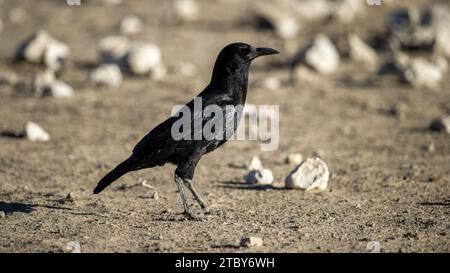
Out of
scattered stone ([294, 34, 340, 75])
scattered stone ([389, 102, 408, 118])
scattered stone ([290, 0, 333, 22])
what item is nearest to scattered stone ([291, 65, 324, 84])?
scattered stone ([294, 34, 340, 75])

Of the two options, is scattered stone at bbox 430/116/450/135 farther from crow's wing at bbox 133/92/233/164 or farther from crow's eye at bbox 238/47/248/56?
crow's wing at bbox 133/92/233/164

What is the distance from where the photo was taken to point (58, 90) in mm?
12883

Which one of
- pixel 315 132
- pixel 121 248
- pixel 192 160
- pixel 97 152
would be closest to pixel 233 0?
pixel 315 132

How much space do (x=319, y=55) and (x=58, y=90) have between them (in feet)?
14.9

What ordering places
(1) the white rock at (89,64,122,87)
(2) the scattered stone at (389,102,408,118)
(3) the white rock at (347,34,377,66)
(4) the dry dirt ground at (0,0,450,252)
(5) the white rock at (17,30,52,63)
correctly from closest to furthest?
1. (4) the dry dirt ground at (0,0,450,252)
2. (2) the scattered stone at (389,102,408,118)
3. (1) the white rock at (89,64,122,87)
4. (5) the white rock at (17,30,52,63)
5. (3) the white rock at (347,34,377,66)

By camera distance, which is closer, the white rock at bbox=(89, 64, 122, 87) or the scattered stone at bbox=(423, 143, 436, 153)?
the scattered stone at bbox=(423, 143, 436, 153)

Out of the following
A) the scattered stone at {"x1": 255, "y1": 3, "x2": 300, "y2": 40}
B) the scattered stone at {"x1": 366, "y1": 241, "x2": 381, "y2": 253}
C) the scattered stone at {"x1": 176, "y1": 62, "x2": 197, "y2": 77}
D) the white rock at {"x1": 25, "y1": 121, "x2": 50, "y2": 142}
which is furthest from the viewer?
the scattered stone at {"x1": 255, "y1": 3, "x2": 300, "y2": 40}

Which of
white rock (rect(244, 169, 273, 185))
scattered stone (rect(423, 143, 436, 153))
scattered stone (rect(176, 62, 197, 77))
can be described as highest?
scattered stone (rect(176, 62, 197, 77))

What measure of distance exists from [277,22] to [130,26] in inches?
117

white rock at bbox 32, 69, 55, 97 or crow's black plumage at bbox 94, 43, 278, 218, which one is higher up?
white rock at bbox 32, 69, 55, 97

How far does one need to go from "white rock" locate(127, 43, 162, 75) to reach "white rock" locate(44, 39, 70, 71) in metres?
1.34

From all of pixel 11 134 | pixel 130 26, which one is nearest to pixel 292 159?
pixel 11 134

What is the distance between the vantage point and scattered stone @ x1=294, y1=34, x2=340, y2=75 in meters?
13.8

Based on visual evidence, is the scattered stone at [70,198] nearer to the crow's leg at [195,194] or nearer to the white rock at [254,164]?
the crow's leg at [195,194]
